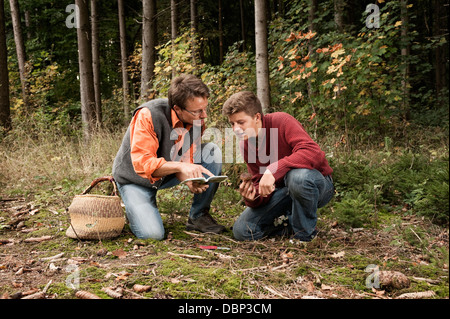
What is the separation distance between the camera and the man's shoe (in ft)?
11.6

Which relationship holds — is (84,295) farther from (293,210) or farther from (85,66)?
(85,66)

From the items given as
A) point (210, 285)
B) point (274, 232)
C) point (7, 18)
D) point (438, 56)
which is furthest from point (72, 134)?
point (438, 56)

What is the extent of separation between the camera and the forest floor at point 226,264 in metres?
2.20

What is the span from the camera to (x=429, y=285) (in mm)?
2213

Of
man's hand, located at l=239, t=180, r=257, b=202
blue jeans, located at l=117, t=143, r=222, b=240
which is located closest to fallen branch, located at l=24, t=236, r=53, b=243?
blue jeans, located at l=117, t=143, r=222, b=240

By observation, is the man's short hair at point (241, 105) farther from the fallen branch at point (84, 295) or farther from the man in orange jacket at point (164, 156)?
the fallen branch at point (84, 295)

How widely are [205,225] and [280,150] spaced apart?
1.12m

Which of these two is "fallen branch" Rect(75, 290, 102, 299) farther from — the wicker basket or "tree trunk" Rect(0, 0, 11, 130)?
"tree trunk" Rect(0, 0, 11, 130)

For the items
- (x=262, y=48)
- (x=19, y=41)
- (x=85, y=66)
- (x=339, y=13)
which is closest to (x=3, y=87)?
(x=85, y=66)

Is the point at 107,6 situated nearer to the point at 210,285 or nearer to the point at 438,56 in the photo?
the point at 438,56

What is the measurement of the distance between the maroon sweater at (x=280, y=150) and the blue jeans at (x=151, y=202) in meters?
0.59

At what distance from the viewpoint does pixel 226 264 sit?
105 inches
